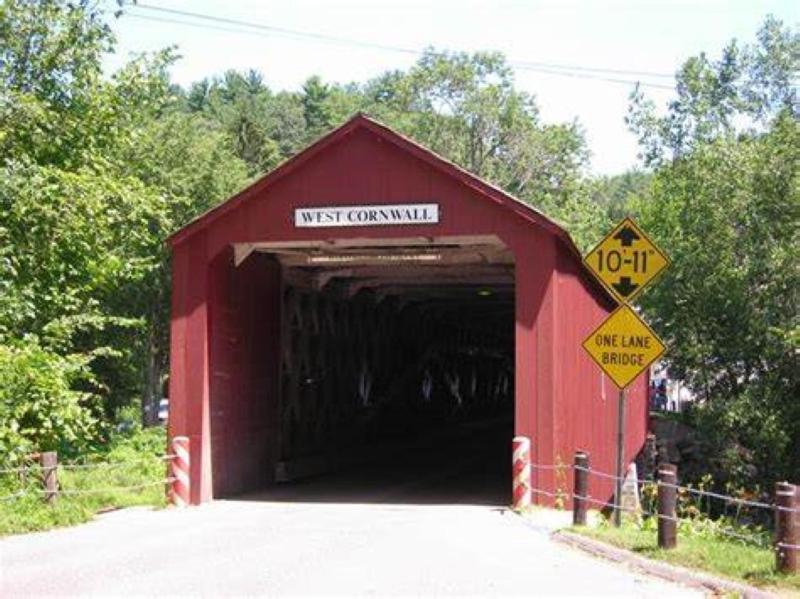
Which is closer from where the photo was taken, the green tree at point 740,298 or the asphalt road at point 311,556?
the asphalt road at point 311,556

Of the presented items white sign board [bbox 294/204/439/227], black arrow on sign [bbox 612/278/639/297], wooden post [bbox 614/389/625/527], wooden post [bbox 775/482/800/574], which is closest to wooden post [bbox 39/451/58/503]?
white sign board [bbox 294/204/439/227]

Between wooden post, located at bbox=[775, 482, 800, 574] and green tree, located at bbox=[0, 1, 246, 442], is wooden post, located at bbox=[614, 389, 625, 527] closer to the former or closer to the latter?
wooden post, located at bbox=[775, 482, 800, 574]

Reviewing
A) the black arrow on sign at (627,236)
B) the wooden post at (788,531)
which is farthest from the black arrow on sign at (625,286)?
the wooden post at (788,531)

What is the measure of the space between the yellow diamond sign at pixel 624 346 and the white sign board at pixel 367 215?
3.73m

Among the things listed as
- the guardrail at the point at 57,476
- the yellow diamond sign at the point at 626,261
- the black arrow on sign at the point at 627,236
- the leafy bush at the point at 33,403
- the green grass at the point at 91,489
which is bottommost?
the green grass at the point at 91,489

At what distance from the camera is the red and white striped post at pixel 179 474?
44.5ft

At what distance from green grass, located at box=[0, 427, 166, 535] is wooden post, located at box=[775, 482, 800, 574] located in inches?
291

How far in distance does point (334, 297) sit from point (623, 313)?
9572 mm

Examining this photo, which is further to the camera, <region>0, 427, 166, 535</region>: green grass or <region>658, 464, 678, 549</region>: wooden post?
<region>0, 427, 166, 535</region>: green grass

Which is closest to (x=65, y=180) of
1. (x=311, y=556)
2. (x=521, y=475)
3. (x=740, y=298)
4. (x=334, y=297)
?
(x=334, y=297)

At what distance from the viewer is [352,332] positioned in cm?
2103

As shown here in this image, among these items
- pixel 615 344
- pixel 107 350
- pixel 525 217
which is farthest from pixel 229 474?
pixel 615 344

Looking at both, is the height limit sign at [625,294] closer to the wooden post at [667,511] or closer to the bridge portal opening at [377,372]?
the wooden post at [667,511]

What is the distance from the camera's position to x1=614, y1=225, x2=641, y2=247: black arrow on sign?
1055cm
